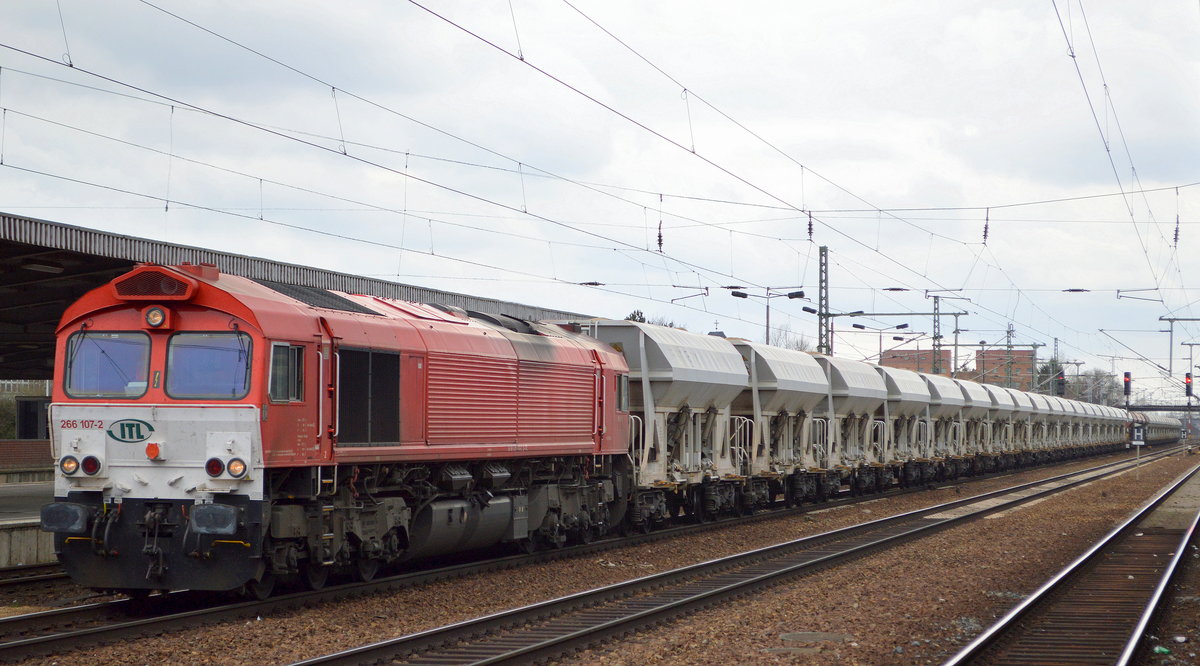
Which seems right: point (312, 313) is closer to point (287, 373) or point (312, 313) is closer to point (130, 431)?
point (287, 373)

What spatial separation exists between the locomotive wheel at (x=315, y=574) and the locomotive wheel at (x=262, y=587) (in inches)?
25.5

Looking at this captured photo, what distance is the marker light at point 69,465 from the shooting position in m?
13.1

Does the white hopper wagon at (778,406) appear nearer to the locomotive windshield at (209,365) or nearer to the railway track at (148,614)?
the railway track at (148,614)

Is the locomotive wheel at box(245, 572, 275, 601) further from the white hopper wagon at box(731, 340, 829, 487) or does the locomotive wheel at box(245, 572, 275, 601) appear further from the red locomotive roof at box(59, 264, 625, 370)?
the white hopper wagon at box(731, 340, 829, 487)

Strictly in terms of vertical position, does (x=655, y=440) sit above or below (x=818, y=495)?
above

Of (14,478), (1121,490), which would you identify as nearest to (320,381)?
(14,478)

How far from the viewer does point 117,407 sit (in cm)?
1317

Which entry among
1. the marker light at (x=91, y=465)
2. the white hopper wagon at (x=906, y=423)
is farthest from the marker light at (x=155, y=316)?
the white hopper wagon at (x=906, y=423)

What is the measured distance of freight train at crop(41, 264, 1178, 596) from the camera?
12844mm

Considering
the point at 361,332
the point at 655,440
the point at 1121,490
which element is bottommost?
the point at 1121,490

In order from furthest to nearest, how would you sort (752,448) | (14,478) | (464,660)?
(14,478) → (752,448) → (464,660)

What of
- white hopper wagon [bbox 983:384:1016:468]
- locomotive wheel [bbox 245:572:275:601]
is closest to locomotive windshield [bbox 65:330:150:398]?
locomotive wheel [bbox 245:572:275:601]

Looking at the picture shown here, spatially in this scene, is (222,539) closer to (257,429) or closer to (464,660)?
(257,429)

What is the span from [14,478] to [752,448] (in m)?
27.2
